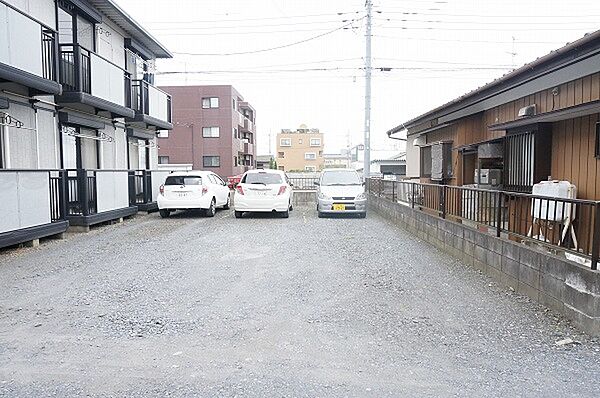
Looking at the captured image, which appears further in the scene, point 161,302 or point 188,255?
point 188,255

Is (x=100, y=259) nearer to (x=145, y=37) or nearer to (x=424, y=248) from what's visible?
(x=424, y=248)

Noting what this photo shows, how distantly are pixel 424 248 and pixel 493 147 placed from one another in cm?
240

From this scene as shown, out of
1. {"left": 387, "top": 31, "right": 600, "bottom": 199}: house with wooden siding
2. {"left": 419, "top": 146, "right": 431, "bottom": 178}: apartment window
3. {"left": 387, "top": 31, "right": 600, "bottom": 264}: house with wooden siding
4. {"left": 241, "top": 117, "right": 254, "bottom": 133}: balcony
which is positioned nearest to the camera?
{"left": 387, "top": 31, "right": 600, "bottom": 264}: house with wooden siding

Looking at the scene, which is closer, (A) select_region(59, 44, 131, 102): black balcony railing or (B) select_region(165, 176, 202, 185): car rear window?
(A) select_region(59, 44, 131, 102): black balcony railing

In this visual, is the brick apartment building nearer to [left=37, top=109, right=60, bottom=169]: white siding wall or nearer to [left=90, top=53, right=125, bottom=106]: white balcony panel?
[left=90, top=53, right=125, bottom=106]: white balcony panel

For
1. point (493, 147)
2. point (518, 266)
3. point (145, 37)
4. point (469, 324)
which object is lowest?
point (469, 324)

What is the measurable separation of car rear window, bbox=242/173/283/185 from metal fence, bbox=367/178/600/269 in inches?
209

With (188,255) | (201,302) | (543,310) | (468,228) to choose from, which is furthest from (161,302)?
(468,228)

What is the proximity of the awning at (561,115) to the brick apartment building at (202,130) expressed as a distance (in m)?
32.2

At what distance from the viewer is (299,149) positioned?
212ft

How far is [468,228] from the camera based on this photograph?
6656 millimetres

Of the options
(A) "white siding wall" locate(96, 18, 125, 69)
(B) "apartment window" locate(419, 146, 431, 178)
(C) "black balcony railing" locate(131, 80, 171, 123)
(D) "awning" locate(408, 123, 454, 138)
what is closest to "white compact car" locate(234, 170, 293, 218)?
(C) "black balcony railing" locate(131, 80, 171, 123)

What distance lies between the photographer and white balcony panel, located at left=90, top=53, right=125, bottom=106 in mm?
10922

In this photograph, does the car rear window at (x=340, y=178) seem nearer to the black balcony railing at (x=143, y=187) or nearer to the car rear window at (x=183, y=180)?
the car rear window at (x=183, y=180)
